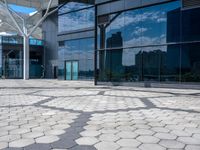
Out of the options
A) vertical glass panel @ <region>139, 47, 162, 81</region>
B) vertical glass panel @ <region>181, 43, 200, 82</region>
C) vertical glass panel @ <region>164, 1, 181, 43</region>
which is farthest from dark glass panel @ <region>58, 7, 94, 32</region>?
vertical glass panel @ <region>181, 43, 200, 82</region>

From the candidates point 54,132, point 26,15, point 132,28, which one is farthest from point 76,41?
point 54,132

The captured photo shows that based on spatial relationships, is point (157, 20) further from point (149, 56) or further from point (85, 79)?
point (85, 79)

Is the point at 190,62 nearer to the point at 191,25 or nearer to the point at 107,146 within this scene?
the point at 191,25

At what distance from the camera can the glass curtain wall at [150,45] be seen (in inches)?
→ 692

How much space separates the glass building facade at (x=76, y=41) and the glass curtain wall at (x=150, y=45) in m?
8.78

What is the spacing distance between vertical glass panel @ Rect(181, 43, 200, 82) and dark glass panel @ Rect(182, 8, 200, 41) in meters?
0.58

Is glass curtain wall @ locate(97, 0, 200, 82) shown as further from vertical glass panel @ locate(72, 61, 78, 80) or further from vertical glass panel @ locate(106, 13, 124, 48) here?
vertical glass panel @ locate(72, 61, 78, 80)

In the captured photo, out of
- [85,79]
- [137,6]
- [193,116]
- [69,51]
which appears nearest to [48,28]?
[69,51]

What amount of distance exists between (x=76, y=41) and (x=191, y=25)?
731 inches

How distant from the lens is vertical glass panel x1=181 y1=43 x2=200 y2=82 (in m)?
17.1

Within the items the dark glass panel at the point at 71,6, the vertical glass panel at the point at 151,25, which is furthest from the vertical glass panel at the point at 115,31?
the dark glass panel at the point at 71,6

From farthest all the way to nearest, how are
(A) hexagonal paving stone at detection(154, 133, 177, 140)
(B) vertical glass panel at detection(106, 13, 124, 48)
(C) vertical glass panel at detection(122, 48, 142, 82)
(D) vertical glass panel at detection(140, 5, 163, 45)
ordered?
(B) vertical glass panel at detection(106, 13, 124, 48) → (C) vertical glass panel at detection(122, 48, 142, 82) → (D) vertical glass panel at detection(140, 5, 163, 45) → (A) hexagonal paving stone at detection(154, 133, 177, 140)

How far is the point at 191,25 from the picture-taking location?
57.7ft

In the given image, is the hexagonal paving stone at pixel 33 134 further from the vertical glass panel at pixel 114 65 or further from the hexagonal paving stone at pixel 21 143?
the vertical glass panel at pixel 114 65
